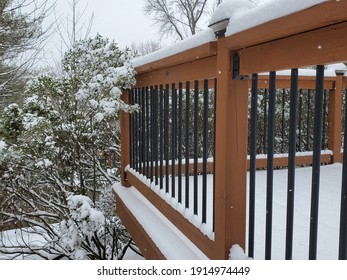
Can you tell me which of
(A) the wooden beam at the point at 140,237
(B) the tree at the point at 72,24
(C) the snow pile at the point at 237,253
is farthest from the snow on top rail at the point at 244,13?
(B) the tree at the point at 72,24

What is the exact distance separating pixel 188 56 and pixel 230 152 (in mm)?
780

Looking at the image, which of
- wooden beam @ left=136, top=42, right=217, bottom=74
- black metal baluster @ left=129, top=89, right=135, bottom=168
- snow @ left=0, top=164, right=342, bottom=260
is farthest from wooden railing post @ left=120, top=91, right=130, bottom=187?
wooden beam @ left=136, top=42, right=217, bottom=74

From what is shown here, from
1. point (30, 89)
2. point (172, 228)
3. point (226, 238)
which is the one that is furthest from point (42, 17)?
point (226, 238)

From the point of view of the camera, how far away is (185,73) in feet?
8.71

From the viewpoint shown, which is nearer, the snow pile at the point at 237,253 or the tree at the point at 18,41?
the snow pile at the point at 237,253

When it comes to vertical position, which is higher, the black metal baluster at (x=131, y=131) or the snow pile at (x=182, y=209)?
the black metal baluster at (x=131, y=131)

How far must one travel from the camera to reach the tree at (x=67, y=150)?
4801 millimetres

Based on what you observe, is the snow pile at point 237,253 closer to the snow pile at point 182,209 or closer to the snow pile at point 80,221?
the snow pile at point 182,209

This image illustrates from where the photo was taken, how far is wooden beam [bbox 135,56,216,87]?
2281 mm

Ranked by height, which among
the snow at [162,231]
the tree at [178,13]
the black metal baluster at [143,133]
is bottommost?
the snow at [162,231]

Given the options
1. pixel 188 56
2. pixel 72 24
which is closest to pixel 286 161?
pixel 188 56

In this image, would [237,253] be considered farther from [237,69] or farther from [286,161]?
[286,161]

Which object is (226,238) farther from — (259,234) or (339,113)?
(339,113)

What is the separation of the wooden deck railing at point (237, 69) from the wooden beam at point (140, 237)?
0.14ft
